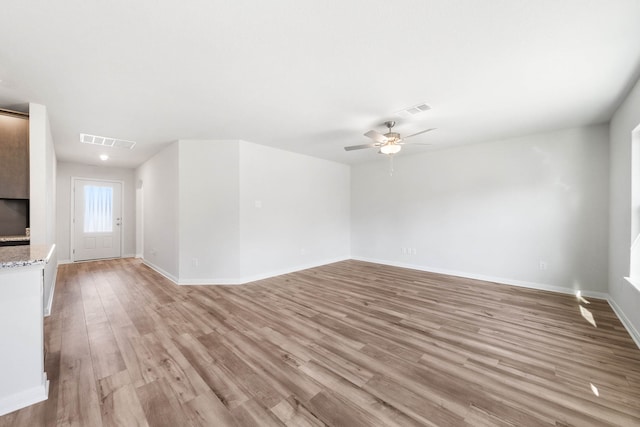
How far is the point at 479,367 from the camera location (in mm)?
2023

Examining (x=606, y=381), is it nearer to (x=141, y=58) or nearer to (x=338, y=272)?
(x=338, y=272)

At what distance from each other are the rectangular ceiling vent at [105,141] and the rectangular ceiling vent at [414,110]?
466 cm

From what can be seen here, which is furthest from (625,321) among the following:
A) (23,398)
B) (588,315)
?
(23,398)

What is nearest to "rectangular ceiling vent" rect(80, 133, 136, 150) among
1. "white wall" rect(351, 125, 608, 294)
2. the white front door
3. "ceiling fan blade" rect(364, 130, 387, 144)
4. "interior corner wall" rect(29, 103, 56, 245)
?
"interior corner wall" rect(29, 103, 56, 245)

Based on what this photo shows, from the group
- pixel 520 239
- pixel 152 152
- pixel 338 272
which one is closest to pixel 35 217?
pixel 152 152

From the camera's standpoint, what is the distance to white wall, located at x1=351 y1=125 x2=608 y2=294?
12.3ft

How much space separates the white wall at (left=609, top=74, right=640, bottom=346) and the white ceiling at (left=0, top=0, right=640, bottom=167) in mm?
238

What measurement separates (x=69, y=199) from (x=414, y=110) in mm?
8062

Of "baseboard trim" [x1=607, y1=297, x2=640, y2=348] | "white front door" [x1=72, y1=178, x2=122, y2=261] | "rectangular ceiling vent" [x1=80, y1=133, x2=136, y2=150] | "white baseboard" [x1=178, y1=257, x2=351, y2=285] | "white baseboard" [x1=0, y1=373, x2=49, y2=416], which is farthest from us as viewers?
"white front door" [x1=72, y1=178, x2=122, y2=261]

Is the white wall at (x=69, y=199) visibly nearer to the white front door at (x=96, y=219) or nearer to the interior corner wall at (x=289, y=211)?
the white front door at (x=96, y=219)

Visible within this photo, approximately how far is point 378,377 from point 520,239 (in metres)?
3.90

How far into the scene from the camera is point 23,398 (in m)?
1.59

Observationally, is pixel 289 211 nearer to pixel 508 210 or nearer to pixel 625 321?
pixel 508 210

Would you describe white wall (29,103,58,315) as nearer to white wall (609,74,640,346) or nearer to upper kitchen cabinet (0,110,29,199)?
upper kitchen cabinet (0,110,29,199)
